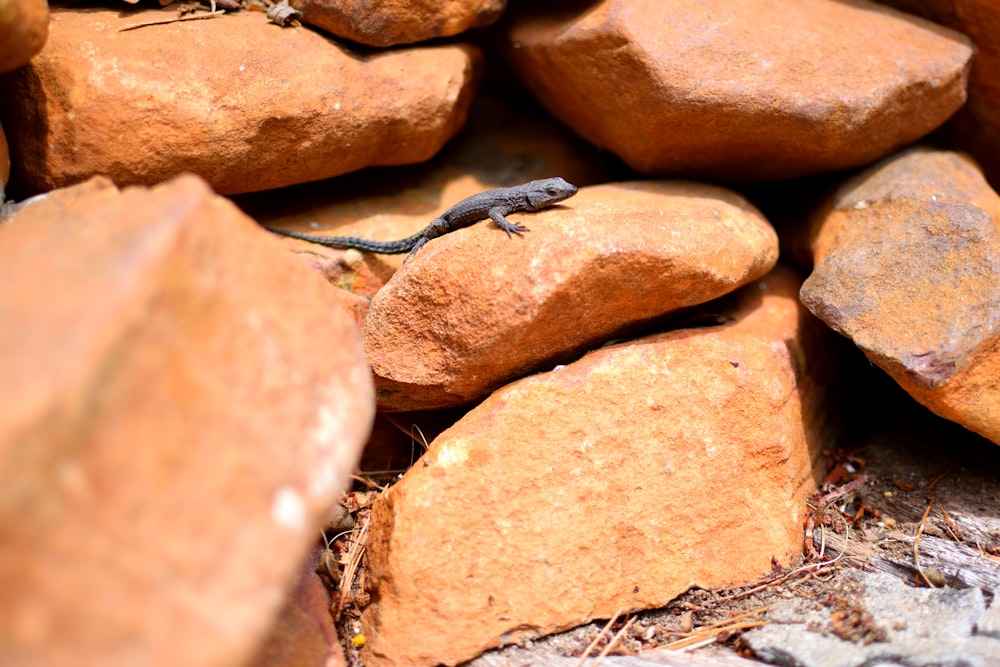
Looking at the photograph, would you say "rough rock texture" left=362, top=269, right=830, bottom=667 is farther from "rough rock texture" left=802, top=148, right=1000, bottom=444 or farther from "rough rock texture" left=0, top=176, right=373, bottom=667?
"rough rock texture" left=0, top=176, right=373, bottom=667

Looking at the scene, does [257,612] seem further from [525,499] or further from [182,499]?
[525,499]

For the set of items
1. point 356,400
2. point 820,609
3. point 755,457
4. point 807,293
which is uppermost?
point 356,400

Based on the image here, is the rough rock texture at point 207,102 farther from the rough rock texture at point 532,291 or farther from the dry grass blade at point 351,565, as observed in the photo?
the dry grass blade at point 351,565

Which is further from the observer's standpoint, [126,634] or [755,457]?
[755,457]

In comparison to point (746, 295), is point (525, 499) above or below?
below

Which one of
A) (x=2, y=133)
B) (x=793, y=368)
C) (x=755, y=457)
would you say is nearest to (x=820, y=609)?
(x=755, y=457)

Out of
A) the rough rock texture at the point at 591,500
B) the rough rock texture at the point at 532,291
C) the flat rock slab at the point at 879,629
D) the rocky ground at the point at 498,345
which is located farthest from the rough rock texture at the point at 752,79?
the flat rock slab at the point at 879,629

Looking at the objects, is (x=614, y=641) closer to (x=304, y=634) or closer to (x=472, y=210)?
(x=304, y=634)

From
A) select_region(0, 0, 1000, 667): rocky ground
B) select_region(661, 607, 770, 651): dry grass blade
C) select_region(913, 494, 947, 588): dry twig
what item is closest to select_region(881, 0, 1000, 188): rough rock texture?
select_region(0, 0, 1000, 667): rocky ground
